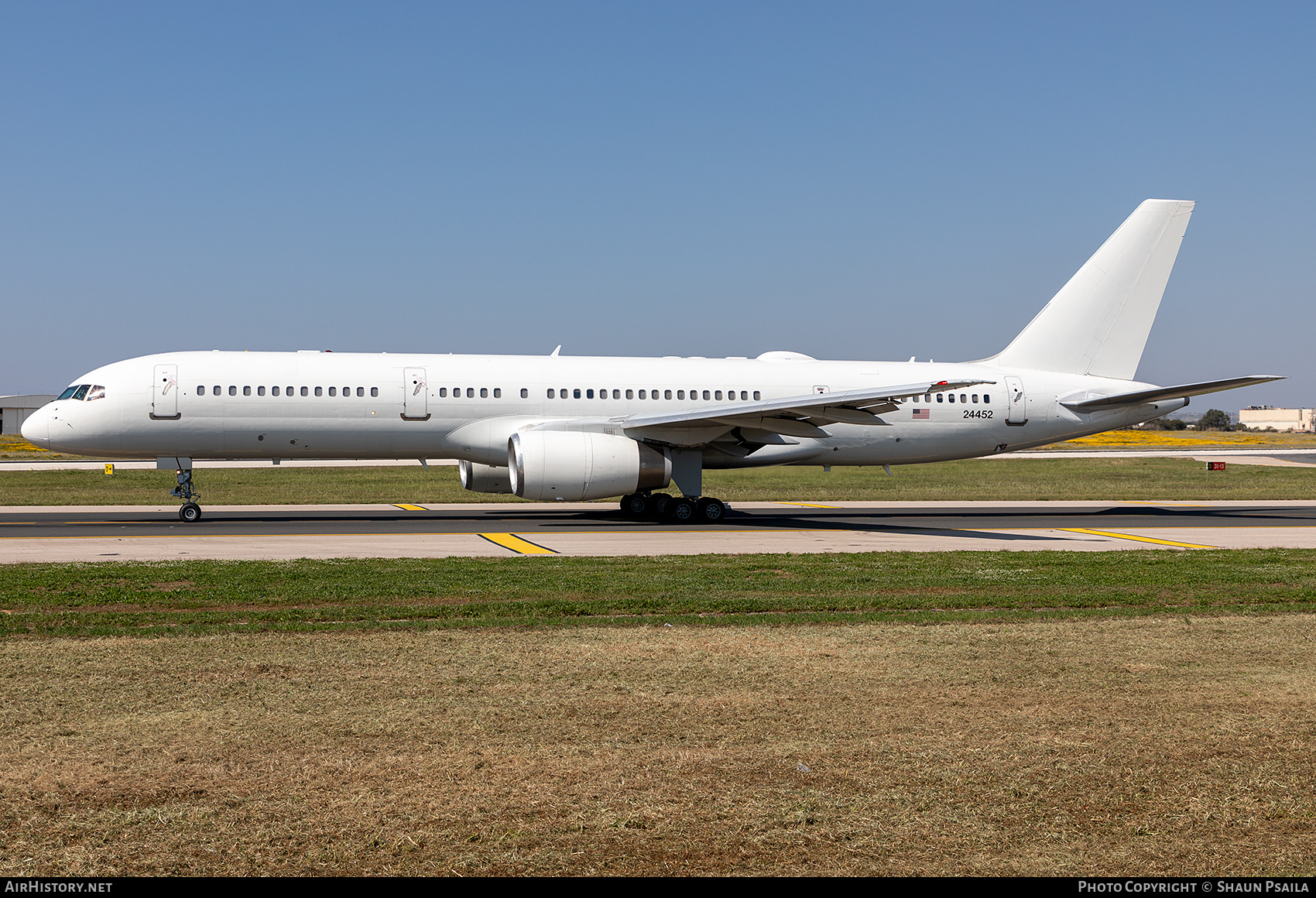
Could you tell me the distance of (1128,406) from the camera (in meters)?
29.7

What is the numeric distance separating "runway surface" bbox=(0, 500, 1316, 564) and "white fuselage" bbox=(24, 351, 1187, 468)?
1714mm

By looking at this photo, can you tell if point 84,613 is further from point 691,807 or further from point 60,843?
point 691,807

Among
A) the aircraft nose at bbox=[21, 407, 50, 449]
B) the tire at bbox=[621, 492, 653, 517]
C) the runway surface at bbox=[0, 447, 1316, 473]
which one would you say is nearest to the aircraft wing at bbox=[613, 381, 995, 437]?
the tire at bbox=[621, 492, 653, 517]

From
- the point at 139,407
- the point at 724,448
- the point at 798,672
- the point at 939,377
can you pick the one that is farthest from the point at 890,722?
the point at 939,377

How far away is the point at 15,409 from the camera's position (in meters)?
120

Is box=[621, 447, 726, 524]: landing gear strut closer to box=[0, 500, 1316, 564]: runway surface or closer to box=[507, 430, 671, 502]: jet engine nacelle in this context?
box=[0, 500, 1316, 564]: runway surface

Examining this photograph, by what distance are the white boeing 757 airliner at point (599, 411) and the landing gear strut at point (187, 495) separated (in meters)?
0.05

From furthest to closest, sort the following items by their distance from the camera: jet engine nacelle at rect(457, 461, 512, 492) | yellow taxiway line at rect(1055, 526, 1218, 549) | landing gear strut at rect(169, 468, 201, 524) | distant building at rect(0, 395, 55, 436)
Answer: distant building at rect(0, 395, 55, 436) < jet engine nacelle at rect(457, 461, 512, 492) < landing gear strut at rect(169, 468, 201, 524) < yellow taxiway line at rect(1055, 526, 1218, 549)

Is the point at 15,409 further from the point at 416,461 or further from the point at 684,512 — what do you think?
the point at 684,512

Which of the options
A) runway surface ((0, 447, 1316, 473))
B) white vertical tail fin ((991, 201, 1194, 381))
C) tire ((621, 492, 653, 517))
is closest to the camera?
tire ((621, 492, 653, 517))

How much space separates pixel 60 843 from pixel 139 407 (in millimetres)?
21361

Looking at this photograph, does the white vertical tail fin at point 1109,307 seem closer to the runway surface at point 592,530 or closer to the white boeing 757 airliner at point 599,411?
the white boeing 757 airliner at point 599,411

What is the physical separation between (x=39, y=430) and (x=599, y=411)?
41.4 ft

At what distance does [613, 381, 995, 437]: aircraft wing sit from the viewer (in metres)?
23.8
